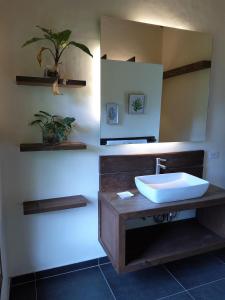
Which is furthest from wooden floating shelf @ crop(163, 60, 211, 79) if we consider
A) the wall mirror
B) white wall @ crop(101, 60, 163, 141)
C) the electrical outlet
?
the electrical outlet

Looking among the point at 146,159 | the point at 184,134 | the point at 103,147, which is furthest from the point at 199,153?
the point at 103,147

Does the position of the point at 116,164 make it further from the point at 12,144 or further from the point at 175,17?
the point at 175,17

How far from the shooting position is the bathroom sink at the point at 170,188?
1788 mm

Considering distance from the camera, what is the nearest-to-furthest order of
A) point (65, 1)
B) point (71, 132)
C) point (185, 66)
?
point (65, 1)
point (71, 132)
point (185, 66)

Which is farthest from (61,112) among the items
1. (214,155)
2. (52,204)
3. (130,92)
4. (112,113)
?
(214,155)

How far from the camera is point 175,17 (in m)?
2.21

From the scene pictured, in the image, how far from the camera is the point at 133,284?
2053 mm

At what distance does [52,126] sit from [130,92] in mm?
766

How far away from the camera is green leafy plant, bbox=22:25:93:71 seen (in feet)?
5.41

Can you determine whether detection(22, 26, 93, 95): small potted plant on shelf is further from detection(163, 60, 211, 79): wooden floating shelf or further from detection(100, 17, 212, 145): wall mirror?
detection(163, 60, 211, 79): wooden floating shelf

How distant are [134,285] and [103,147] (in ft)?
4.05

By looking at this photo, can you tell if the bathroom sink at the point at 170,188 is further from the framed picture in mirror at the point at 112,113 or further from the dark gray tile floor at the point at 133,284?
the dark gray tile floor at the point at 133,284

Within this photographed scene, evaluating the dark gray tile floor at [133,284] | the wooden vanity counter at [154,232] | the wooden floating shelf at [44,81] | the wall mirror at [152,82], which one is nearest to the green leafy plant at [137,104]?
the wall mirror at [152,82]

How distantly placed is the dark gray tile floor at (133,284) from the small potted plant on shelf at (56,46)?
63.9 inches
